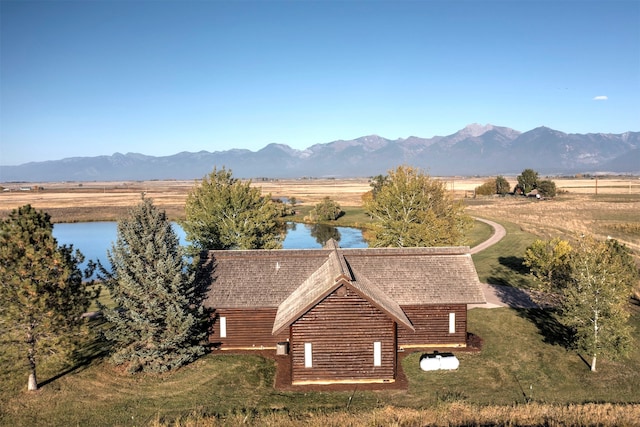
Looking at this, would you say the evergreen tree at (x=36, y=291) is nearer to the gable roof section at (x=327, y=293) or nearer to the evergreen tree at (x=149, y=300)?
the evergreen tree at (x=149, y=300)

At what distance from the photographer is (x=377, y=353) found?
22422 millimetres

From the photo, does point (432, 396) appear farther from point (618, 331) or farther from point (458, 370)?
point (618, 331)

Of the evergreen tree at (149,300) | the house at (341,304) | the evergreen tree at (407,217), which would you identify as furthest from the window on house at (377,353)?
the evergreen tree at (407,217)

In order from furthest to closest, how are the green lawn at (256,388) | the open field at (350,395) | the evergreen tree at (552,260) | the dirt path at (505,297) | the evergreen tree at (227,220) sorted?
the evergreen tree at (227,220) → the dirt path at (505,297) → the evergreen tree at (552,260) → the green lawn at (256,388) → the open field at (350,395)

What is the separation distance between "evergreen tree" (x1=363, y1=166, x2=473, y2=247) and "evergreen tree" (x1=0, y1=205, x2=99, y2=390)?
26.2 meters

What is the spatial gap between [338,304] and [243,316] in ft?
23.6

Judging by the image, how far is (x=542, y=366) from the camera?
78.0 ft

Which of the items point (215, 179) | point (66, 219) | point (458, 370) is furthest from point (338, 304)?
point (66, 219)

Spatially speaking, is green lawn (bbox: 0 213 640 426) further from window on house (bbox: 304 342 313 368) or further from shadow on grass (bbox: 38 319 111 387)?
window on house (bbox: 304 342 313 368)

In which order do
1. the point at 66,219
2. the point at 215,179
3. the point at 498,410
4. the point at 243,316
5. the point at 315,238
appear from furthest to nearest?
1. the point at 66,219
2. the point at 315,238
3. the point at 215,179
4. the point at 243,316
5. the point at 498,410

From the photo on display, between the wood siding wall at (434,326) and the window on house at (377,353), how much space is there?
4.87 m

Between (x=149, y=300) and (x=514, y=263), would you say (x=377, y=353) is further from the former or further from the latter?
(x=514, y=263)

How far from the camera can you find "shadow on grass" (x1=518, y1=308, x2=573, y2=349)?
27016 millimetres

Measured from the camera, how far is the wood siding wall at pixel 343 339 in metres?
22.2
